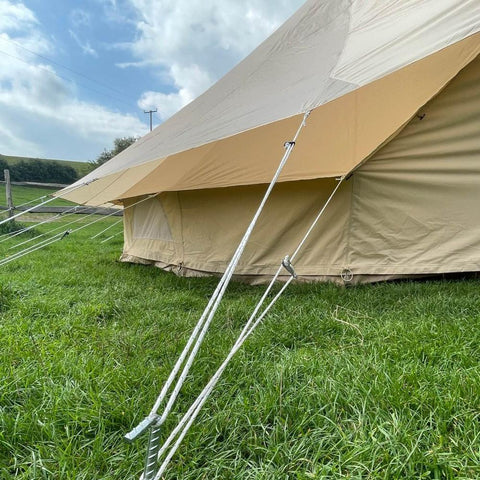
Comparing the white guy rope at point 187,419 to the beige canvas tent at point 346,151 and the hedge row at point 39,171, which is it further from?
the hedge row at point 39,171

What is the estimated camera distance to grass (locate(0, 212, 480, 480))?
→ 2.57ft

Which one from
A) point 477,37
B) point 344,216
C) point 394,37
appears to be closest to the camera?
point 394,37

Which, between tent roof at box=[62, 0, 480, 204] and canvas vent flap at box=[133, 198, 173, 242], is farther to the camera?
canvas vent flap at box=[133, 198, 173, 242]

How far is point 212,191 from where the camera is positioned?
279cm

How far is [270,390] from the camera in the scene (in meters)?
1.03

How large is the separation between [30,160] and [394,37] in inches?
823

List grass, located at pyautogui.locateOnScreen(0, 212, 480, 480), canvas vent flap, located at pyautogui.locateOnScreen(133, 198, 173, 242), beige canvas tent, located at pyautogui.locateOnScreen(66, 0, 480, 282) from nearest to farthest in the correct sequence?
grass, located at pyautogui.locateOnScreen(0, 212, 480, 480), beige canvas tent, located at pyautogui.locateOnScreen(66, 0, 480, 282), canvas vent flap, located at pyautogui.locateOnScreen(133, 198, 173, 242)

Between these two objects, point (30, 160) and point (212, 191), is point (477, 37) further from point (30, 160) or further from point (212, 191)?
point (30, 160)

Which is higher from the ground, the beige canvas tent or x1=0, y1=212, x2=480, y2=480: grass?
the beige canvas tent

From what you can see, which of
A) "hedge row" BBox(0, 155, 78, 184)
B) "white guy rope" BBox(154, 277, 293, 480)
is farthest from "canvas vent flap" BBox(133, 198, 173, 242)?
"hedge row" BBox(0, 155, 78, 184)

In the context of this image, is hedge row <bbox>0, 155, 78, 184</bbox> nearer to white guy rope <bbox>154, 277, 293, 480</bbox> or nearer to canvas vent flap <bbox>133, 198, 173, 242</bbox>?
canvas vent flap <bbox>133, 198, 173, 242</bbox>

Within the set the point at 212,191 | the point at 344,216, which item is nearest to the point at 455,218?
the point at 344,216

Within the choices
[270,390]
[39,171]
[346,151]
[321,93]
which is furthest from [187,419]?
[39,171]

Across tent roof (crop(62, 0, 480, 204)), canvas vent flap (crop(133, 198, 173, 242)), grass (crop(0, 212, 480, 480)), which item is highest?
tent roof (crop(62, 0, 480, 204))
